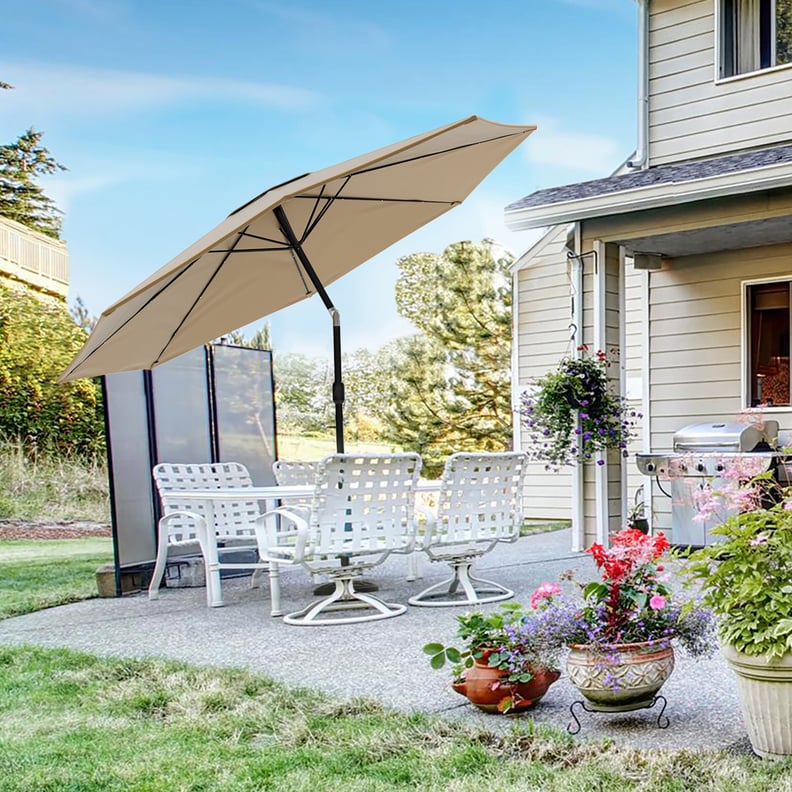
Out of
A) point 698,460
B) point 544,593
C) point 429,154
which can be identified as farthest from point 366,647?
point 698,460

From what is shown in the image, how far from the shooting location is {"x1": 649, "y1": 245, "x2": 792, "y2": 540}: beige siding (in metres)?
7.42

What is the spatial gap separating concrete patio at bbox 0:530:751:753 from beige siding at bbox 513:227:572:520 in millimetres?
4204

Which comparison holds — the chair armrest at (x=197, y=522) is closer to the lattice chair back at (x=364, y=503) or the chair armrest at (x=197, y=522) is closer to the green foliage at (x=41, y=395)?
the lattice chair back at (x=364, y=503)

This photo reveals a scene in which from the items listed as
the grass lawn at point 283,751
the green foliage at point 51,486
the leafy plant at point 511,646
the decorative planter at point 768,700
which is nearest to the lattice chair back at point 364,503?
the grass lawn at point 283,751

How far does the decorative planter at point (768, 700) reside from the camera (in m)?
2.58

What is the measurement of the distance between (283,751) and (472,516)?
99.1 inches

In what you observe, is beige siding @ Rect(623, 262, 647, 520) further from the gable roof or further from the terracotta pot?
the terracotta pot

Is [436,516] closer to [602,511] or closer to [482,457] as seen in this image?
[482,457]

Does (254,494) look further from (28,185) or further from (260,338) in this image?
(28,185)

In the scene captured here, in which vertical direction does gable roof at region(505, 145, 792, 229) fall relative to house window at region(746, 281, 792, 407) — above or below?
above

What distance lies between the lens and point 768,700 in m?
2.60

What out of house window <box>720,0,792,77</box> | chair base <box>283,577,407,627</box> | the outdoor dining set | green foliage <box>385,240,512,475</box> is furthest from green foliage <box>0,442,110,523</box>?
house window <box>720,0,792,77</box>

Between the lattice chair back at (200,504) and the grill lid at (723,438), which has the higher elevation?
the grill lid at (723,438)

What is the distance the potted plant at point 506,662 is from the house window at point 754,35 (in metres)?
5.68
